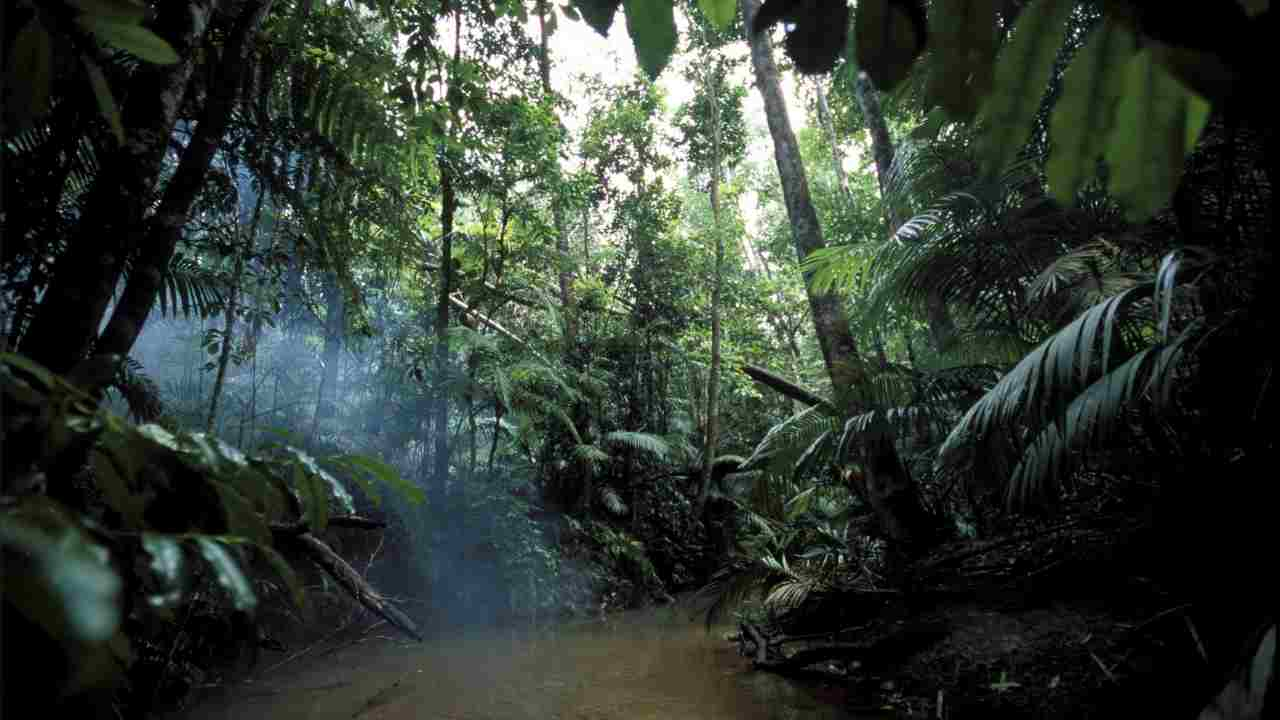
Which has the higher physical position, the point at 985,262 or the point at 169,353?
the point at 169,353

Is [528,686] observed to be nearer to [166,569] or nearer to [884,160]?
[166,569]

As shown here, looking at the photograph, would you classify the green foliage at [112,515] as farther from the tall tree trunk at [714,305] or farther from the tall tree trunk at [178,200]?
the tall tree trunk at [714,305]

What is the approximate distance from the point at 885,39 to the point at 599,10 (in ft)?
0.89

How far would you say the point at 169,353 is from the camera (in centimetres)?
973

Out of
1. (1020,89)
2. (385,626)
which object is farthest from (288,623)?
(1020,89)

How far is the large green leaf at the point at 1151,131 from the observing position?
0.53m

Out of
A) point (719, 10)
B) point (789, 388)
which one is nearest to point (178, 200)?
point (719, 10)

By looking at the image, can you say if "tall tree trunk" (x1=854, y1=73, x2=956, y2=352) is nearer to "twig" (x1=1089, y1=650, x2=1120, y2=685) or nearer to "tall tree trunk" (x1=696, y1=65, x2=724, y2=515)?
"twig" (x1=1089, y1=650, x2=1120, y2=685)

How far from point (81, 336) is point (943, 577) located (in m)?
3.83

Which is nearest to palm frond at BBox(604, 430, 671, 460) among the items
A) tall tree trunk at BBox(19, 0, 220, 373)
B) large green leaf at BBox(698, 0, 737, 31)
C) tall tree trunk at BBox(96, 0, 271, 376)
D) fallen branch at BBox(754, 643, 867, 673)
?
fallen branch at BBox(754, 643, 867, 673)

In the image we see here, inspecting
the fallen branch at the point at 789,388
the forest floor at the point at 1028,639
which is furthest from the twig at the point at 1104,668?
the fallen branch at the point at 789,388

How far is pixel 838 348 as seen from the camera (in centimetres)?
509

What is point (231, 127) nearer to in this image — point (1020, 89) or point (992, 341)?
point (1020, 89)

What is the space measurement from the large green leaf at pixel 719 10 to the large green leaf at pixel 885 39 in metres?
0.22
